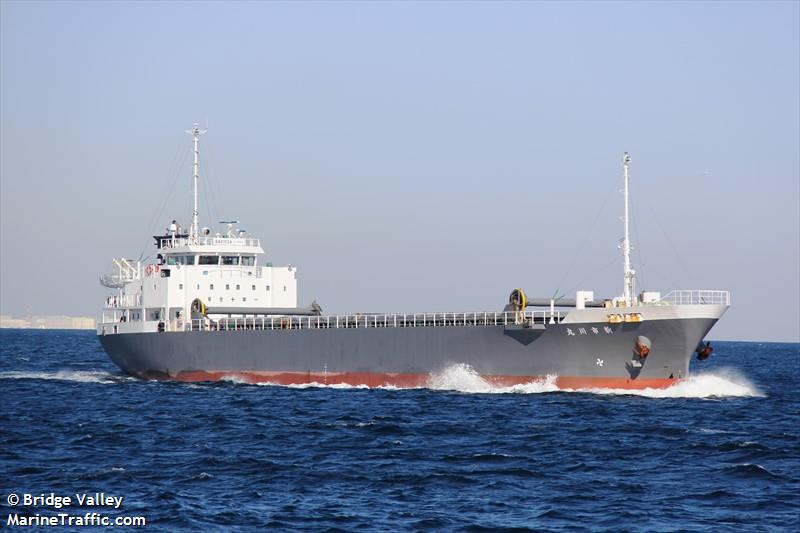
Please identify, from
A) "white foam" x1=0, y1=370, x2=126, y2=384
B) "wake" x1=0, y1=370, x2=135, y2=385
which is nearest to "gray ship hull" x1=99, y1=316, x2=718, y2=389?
"wake" x1=0, y1=370, x2=135, y2=385

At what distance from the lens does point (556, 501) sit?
21.1 m

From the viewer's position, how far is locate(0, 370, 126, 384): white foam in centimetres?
5584

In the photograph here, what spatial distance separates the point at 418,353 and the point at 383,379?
245cm

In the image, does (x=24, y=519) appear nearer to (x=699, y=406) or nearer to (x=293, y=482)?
(x=293, y=482)

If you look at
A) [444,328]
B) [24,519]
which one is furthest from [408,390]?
[24,519]

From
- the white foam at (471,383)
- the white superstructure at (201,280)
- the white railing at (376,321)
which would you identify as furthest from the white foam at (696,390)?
the white superstructure at (201,280)

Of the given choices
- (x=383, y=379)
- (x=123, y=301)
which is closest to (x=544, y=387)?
(x=383, y=379)

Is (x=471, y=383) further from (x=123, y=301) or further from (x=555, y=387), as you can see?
(x=123, y=301)

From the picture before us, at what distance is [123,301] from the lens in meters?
60.7

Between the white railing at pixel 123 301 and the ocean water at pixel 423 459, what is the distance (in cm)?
1664

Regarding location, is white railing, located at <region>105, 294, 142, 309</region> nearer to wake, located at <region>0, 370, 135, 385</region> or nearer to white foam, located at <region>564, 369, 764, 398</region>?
wake, located at <region>0, 370, 135, 385</region>

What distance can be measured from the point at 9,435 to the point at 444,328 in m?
19.1

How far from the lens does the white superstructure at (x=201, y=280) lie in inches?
2205

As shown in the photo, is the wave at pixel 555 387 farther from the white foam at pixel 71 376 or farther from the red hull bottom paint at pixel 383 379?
the white foam at pixel 71 376
